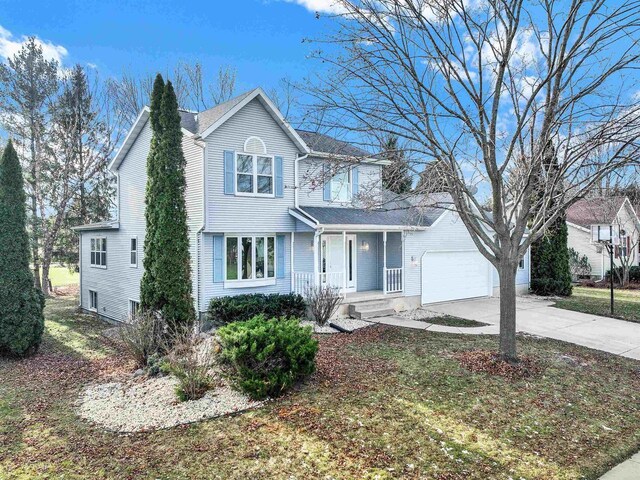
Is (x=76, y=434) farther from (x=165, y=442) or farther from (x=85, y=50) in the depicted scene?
(x=85, y=50)

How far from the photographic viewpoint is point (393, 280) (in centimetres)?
1653

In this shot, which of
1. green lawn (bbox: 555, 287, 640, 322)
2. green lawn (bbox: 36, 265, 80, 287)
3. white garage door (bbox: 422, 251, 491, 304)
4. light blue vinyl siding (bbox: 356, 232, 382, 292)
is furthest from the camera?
green lawn (bbox: 36, 265, 80, 287)

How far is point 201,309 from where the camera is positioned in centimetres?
1317

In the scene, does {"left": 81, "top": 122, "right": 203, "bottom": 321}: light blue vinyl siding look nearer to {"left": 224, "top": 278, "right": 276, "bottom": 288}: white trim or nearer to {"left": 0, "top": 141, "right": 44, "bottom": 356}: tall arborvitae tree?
{"left": 224, "top": 278, "right": 276, "bottom": 288}: white trim

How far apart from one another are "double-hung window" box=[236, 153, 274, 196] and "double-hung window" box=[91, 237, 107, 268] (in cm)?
849

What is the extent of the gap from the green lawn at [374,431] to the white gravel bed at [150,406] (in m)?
0.25

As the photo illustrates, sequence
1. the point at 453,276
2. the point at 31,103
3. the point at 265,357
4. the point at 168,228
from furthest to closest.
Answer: the point at 31,103 → the point at 453,276 → the point at 168,228 → the point at 265,357

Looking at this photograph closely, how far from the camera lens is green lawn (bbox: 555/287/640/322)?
15328mm

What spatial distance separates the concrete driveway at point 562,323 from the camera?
36.1 feet

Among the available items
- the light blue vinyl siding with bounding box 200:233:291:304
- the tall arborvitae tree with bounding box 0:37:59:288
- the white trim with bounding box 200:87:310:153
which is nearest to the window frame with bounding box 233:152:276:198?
the white trim with bounding box 200:87:310:153

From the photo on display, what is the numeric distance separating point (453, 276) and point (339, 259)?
5.48 m

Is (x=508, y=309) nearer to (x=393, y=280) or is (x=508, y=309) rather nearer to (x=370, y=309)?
(x=370, y=309)

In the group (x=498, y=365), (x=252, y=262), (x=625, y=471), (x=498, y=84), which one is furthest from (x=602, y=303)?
(x=625, y=471)

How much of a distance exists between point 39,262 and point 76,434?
2181cm
